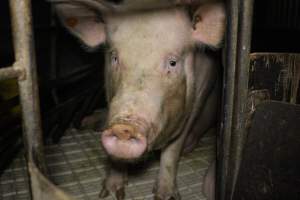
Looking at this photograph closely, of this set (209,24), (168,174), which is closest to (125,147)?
(168,174)

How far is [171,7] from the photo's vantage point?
2.41 meters

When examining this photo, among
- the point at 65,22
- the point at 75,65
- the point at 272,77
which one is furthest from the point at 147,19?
the point at 75,65

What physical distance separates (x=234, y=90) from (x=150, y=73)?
2.59ft

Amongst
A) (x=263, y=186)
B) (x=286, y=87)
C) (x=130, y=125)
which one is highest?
(x=286, y=87)

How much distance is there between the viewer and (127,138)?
1905 mm

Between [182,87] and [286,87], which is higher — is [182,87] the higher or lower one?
the lower one

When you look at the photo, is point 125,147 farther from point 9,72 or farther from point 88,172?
point 88,172

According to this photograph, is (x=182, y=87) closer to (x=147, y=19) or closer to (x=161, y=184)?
(x=147, y=19)

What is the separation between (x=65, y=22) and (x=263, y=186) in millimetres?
1718

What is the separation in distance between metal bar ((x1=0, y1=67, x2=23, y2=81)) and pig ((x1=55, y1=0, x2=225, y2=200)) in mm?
698

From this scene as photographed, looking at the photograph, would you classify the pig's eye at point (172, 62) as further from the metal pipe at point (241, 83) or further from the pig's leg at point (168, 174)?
Result: the metal pipe at point (241, 83)

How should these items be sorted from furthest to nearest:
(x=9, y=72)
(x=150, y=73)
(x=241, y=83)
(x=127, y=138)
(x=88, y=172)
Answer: (x=88, y=172), (x=150, y=73), (x=127, y=138), (x=241, y=83), (x=9, y=72)

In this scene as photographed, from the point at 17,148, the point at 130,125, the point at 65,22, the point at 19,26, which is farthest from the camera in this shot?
the point at 17,148

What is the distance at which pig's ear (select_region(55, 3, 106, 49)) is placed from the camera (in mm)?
2536
